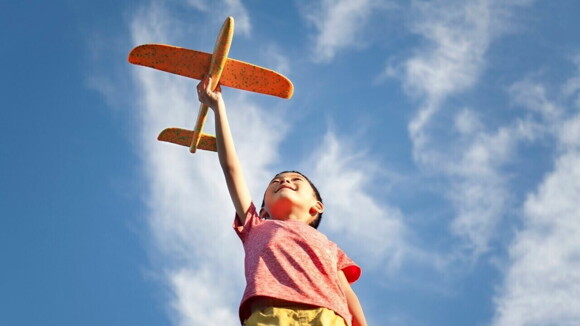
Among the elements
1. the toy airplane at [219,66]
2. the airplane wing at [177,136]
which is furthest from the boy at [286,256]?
the airplane wing at [177,136]

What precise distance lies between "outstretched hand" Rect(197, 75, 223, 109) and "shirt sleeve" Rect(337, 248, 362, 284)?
132 centimetres

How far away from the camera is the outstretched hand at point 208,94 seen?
4059 millimetres

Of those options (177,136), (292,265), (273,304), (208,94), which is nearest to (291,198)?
(292,265)

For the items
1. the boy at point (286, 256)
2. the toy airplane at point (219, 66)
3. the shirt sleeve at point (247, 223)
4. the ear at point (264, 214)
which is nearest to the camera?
the boy at point (286, 256)

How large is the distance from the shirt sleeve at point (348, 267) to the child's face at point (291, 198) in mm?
402

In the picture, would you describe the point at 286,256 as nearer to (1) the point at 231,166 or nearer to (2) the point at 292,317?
(2) the point at 292,317

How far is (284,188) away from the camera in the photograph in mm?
4070

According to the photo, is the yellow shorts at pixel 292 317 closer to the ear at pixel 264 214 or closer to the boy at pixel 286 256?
the boy at pixel 286 256

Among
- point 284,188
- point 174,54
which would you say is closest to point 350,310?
point 284,188

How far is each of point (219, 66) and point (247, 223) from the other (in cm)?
130

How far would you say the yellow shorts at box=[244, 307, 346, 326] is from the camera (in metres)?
2.90

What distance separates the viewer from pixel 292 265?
3.26 metres

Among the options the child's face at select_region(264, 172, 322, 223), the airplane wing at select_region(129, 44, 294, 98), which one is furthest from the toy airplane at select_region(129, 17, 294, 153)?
the child's face at select_region(264, 172, 322, 223)

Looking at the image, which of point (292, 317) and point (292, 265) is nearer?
point (292, 317)
